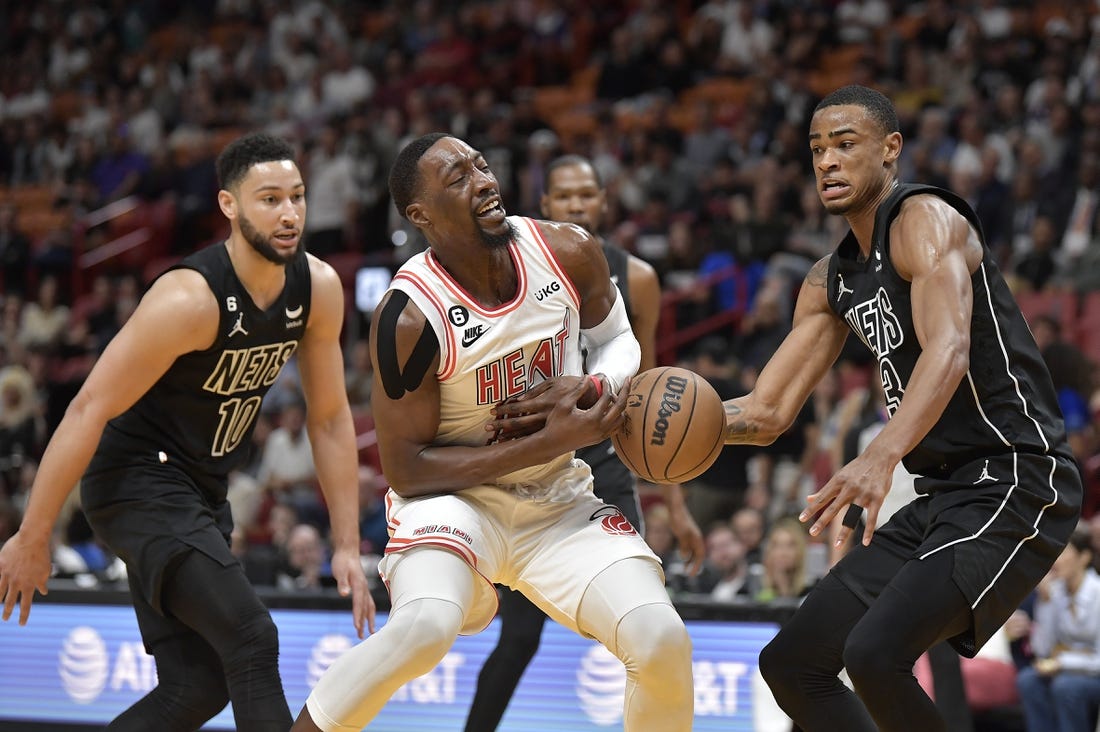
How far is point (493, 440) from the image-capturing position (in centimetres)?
451

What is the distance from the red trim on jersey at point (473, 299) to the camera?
4.43m

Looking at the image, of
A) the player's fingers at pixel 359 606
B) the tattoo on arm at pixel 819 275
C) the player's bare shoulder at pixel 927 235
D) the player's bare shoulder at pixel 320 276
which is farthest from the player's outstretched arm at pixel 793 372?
the player's bare shoulder at pixel 320 276

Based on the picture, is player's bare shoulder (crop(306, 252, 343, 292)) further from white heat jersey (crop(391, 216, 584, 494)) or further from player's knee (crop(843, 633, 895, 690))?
player's knee (crop(843, 633, 895, 690))

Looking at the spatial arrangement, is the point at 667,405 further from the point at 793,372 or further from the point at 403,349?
the point at 403,349

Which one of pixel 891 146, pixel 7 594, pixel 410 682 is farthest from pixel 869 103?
pixel 410 682

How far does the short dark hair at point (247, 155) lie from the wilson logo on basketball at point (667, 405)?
166 centimetres

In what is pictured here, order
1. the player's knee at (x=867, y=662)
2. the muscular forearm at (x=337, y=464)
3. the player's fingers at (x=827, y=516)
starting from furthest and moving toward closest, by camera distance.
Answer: the muscular forearm at (x=337, y=464)
the player's knee at (x=867, y=662)
the player's fingers at (x=827, y=516)

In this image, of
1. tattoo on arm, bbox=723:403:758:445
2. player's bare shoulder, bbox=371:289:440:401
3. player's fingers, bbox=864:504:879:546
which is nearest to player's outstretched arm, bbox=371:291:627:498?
player's bare shoulder, bbox=371:289:440:401

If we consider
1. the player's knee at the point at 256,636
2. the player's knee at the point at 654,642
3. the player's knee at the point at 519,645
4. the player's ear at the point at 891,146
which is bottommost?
the player's knee at the point at 519,645

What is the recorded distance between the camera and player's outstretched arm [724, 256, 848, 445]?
4.73m

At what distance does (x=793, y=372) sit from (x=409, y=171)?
1.45 meters

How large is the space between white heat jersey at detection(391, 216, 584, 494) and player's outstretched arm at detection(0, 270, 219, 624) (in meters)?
0.86

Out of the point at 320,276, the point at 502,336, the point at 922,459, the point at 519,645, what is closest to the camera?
the point at 922,459

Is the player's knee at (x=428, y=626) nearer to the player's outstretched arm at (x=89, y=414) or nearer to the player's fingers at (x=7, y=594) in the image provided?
the player's outstretched arm at (x=89, y=414)
